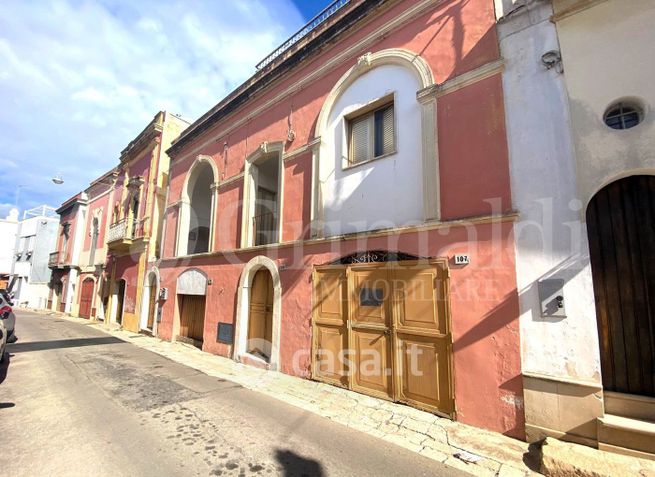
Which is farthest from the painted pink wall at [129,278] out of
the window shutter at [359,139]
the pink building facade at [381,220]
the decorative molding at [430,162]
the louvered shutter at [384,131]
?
the decorative molding at [430,162]

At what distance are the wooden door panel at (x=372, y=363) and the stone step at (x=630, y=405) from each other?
9.74 feet

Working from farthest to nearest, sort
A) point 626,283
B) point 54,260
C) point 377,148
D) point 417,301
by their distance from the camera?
point 54,260, point 377,148, point 417,301, point 626,283

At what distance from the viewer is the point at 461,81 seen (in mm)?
5496

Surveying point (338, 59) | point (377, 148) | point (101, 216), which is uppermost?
point (338, 59)

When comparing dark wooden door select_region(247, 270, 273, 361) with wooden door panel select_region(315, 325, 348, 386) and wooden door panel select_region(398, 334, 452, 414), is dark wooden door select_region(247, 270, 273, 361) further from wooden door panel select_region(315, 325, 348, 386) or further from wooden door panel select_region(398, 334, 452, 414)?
wooden door panel select_region(398, 334, 452, 414)

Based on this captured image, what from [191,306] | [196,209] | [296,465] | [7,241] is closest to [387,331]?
[296,465]

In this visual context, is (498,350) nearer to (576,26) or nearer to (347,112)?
(576,26)

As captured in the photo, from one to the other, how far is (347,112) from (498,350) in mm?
5723

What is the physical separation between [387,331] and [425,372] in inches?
36.5

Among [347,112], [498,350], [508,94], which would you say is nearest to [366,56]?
[347,112]

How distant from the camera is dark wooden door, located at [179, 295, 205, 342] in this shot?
11.2 meters

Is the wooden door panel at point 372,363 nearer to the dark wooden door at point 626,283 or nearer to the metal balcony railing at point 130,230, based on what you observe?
the dark wooden door at point 626,283

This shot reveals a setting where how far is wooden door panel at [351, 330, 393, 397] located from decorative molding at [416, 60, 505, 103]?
14.9 ft

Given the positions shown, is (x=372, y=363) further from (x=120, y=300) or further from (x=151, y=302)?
(x=120, y=300)
